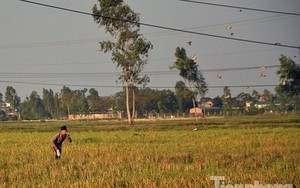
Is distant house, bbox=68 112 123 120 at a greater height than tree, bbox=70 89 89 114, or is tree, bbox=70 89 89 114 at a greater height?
tree, bbox=70 89 89 114

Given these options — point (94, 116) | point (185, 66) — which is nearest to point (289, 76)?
point (185, 66)

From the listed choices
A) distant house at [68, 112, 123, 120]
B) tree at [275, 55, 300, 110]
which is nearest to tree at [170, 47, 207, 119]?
tree at [275, 55, 300, 110]

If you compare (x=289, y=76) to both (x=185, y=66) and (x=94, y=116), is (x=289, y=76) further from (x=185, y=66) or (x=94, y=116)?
(x=94, y=116)

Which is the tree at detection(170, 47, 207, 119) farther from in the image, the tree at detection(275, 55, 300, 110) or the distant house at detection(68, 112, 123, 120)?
the distant house at detection(68, 112, 123, 120)

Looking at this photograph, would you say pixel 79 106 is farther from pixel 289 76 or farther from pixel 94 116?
pixel 289 76

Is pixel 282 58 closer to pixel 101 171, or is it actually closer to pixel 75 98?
pixel 101 171

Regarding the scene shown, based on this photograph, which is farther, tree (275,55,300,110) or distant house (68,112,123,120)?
distant house (68,112,123,120)

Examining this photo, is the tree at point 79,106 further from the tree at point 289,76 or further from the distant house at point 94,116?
the tree at point 289,76

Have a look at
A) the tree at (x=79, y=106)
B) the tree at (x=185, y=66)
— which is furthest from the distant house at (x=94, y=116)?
the tree at (x=185, y=66)

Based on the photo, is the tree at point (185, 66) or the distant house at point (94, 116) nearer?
the tree at point (185, 66)

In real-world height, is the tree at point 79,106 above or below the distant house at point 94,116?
above

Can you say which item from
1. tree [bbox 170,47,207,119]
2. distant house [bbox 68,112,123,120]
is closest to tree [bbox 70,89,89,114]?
distant house [bbox 68,112,123,120]

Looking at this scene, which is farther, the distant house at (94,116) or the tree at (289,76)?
the distant house at (94,116)

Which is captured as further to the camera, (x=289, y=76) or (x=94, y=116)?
(x=94, y=116)
